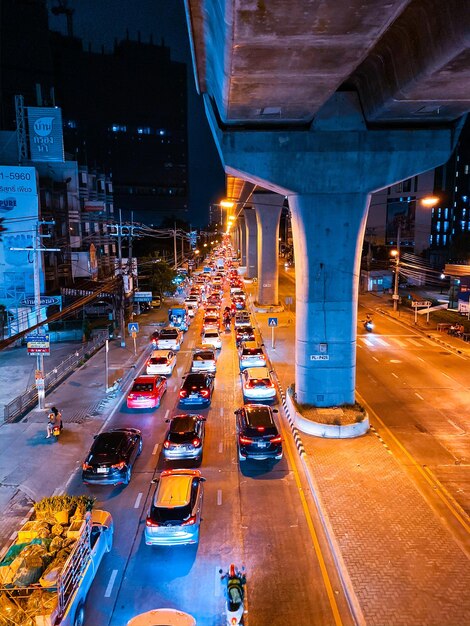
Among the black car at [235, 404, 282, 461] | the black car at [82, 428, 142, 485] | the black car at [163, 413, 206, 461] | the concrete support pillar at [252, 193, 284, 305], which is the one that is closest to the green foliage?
the concrete support pillar at [252, 193, 284, 305]

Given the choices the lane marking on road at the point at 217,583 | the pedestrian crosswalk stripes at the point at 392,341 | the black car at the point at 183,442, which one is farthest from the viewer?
the pedestrian crosswalk stripes at the point at 392,341

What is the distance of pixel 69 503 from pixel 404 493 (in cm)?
880

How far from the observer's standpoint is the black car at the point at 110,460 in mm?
14055

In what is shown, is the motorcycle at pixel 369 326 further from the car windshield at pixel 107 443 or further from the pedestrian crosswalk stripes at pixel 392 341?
the car windshield at pixel 107 443

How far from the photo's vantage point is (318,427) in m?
Result: 17.3

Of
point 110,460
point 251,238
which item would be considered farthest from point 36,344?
point 251,238

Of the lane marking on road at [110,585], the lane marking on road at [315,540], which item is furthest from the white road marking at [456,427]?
the lane marking on road at [110,585]

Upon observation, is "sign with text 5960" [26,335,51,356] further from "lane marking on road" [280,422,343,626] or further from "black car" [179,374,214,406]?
"lane marking on road" [280,422,343,626]

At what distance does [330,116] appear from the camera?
1666 centimetres

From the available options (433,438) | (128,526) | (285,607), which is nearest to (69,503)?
(128,526)

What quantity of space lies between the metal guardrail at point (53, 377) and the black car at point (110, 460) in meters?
6.94

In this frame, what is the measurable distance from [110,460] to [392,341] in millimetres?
25157

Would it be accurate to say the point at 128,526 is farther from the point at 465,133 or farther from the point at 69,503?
the point at 465,133

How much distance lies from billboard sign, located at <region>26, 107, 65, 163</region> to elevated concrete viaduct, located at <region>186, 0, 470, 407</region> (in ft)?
96.8
